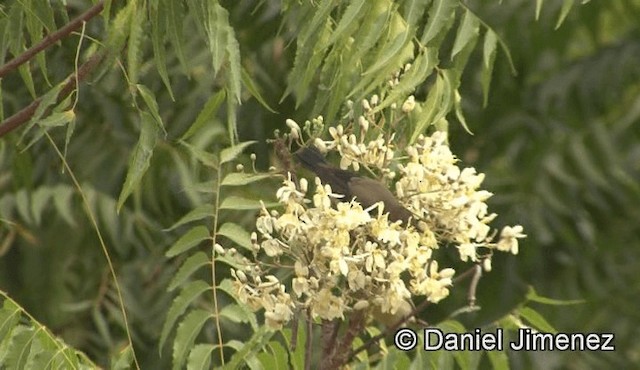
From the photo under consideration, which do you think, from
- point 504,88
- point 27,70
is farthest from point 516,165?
point 27,70

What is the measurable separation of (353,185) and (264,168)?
75.8 inches

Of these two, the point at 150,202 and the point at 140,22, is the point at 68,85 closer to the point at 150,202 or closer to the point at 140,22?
the point at 140,22

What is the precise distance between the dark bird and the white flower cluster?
16 millimetres

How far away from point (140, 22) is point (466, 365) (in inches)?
24.8

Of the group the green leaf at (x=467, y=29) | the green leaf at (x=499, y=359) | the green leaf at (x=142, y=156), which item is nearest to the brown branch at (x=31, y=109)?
the green leaf at (x=142, y=156)

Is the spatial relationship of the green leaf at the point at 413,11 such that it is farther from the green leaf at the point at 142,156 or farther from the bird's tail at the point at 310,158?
the green leaf at the point at 142,156

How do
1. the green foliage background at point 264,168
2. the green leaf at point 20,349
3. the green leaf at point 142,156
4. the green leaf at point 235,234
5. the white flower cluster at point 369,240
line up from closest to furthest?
1. the white flower cluster at point 369,240
2. the green leaf at point 142,156
3. the green leaf at point 20,349
4. the green leaf at point 235,234
5. the green foliage background at point 264,168

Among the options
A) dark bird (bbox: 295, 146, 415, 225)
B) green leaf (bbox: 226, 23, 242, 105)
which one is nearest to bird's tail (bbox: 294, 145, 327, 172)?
dark bird (bbox: 295, 146, 415, 225)

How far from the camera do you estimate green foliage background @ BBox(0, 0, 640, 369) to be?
3.64m

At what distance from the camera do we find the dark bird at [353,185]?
2000 millimetres

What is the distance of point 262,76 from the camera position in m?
3.91

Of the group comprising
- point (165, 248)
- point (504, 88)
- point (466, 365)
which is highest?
point (466, 365)

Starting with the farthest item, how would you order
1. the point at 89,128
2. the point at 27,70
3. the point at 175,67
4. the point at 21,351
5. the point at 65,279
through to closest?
the point at 65,279 < the point at 89,128 < the point at 175,67 < the point at 27,70 < the point at 21,351
